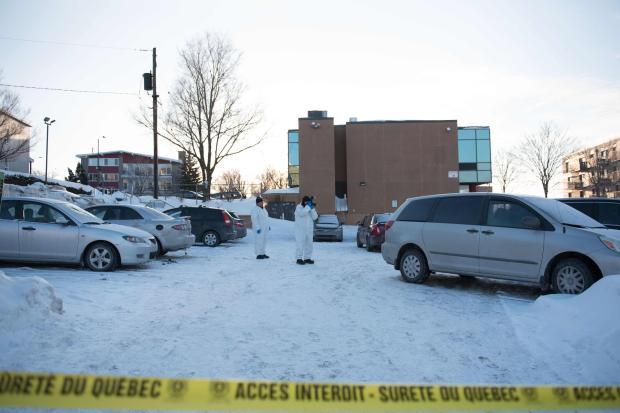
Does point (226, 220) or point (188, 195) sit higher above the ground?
point (188, 195)

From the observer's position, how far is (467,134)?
147 feet

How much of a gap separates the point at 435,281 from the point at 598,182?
58.5 m

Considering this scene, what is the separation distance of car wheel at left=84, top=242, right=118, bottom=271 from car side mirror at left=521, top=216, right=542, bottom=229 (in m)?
7.83

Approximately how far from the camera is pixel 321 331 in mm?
5738

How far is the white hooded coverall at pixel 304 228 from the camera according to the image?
12.3 m

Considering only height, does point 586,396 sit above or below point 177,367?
above

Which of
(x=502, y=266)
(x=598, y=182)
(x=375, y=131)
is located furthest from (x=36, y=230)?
(x=598, y=182)

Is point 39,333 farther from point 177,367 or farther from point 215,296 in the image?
point 215,296

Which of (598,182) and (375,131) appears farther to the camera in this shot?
(598,182)

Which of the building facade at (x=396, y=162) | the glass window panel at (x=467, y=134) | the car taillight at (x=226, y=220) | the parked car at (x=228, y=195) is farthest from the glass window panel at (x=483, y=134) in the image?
the car taillight at (x=226, y=220)

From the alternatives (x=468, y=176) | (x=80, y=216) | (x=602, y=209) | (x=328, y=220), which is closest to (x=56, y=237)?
(x=80, y=216)

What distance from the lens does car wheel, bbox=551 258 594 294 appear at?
285 inches

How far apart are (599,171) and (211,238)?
58976 mm

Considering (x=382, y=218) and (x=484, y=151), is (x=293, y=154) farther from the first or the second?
(x=382, y=218)
